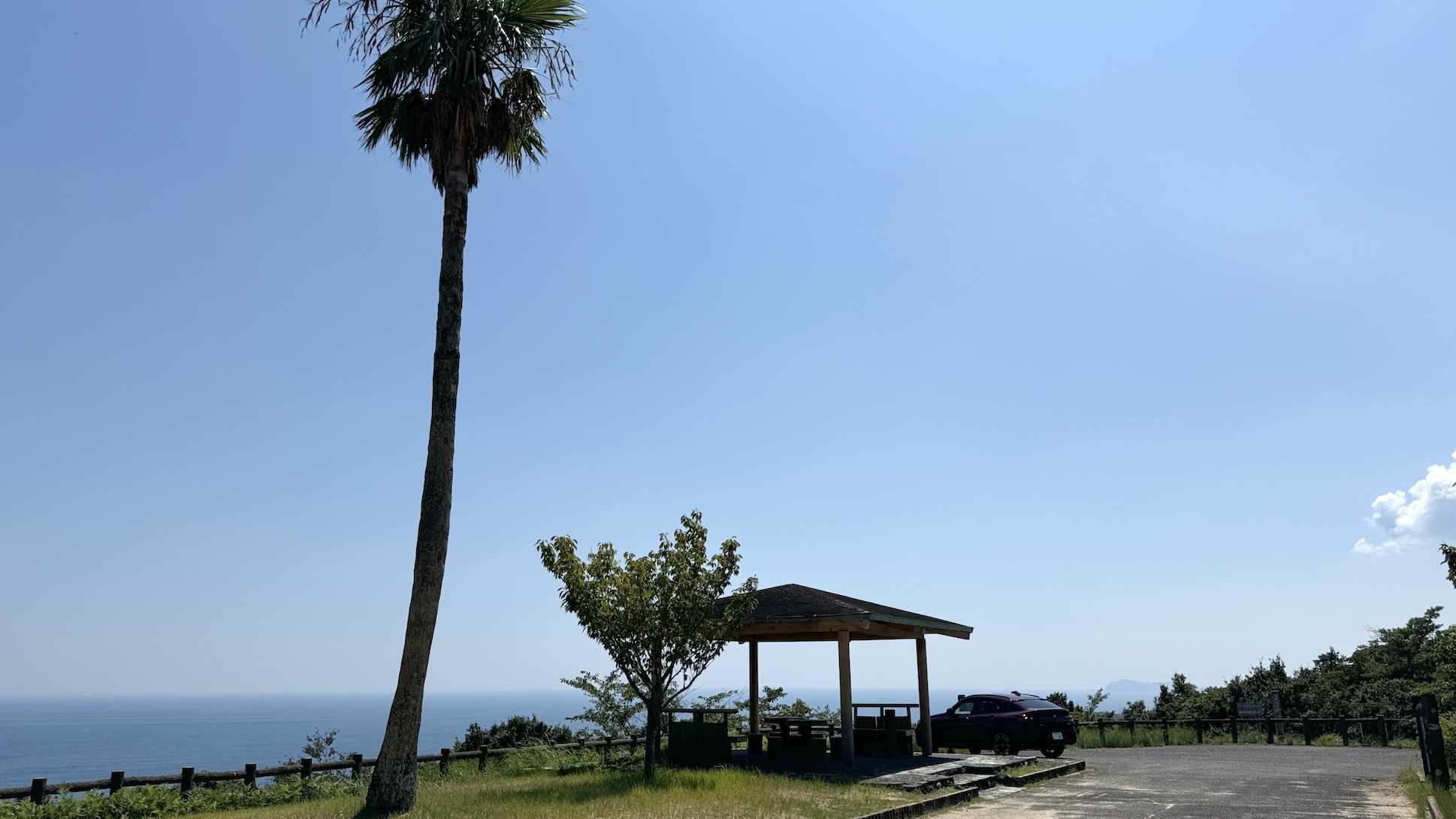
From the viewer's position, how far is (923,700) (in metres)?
21.1

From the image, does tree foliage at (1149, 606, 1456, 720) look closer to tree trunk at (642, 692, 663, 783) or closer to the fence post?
the fence post

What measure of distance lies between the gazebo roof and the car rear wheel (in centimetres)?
Answer: 224

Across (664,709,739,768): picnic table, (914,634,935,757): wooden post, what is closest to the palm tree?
(664,709,739,768): picnic table

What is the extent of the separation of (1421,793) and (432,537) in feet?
48.0

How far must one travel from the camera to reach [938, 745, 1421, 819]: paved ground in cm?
1266

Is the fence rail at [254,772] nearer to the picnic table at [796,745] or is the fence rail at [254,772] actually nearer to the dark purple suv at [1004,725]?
the picnic table at [796,745]

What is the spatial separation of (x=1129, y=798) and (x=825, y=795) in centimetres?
478

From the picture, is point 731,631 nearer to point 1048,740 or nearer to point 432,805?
point 432,805

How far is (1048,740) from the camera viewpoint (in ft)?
67.2

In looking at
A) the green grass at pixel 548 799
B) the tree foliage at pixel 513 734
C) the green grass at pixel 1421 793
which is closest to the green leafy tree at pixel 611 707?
the tree foliage at pixel 513 734

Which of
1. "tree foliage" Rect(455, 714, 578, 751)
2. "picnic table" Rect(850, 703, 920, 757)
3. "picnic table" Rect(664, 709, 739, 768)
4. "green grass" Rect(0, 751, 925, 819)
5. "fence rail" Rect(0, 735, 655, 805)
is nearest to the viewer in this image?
"green grass" Rect(0, 751, 925, 819)

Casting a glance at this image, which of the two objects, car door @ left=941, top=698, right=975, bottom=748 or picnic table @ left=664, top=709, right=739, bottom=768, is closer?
picnic table @ left=664, top=709, right=739, bottom=768

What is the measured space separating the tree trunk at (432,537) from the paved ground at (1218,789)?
297 inches

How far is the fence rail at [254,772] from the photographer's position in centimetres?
1330
